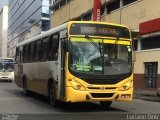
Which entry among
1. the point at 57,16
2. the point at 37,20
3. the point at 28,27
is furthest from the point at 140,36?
the point at 28,27

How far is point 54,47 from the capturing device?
17250mm

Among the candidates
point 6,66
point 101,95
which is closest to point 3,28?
point 6,66

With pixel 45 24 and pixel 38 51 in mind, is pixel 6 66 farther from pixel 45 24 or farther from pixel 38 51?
pixel 45 24

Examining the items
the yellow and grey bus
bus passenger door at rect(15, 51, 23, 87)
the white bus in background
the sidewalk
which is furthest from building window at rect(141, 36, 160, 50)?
the yellow and grey bus

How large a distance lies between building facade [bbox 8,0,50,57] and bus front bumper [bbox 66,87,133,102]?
62416mm

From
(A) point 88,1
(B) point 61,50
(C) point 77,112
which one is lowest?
(C) point 77,112

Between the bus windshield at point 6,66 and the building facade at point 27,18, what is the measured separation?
31.9 m

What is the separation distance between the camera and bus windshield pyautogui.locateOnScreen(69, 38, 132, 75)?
50.7ft

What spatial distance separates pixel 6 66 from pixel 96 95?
3128 cm

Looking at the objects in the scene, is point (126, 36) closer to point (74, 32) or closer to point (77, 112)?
point (74, 32)

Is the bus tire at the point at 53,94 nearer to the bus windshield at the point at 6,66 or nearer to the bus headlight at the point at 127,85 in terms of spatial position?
the bus headlight at the point at 127,85

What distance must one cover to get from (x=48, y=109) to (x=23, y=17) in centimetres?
8484

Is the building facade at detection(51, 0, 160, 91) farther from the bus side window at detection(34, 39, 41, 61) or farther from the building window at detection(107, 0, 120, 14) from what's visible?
the bus side window at detection(34, 39, 41, 61)

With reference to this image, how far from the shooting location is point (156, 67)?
32.9 metres
